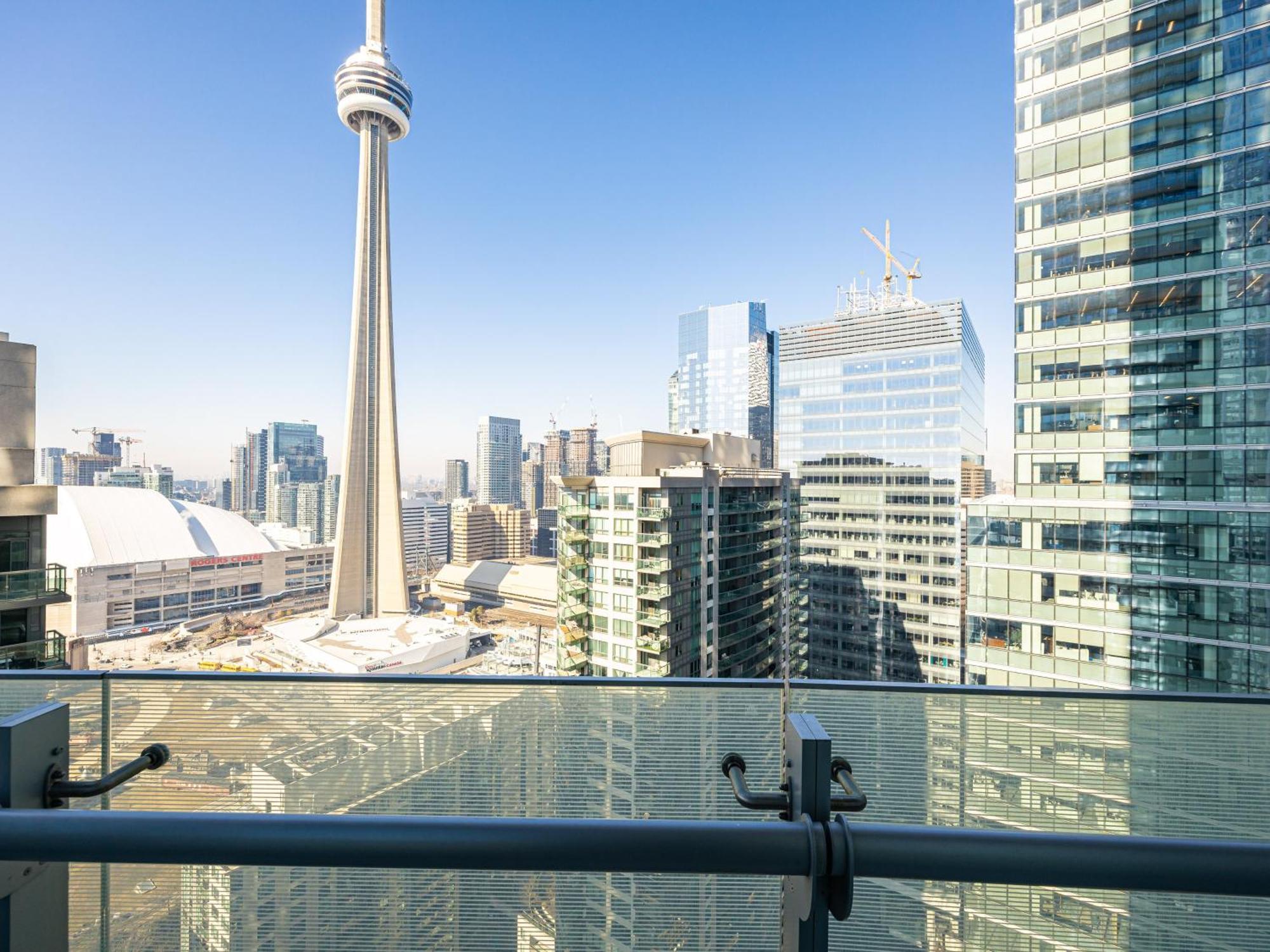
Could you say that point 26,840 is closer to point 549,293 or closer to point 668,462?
point 668,462

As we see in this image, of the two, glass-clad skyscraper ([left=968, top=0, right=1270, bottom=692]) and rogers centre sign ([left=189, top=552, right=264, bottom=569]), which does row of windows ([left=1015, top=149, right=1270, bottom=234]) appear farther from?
rogers centre sign ([left=189, top=552, right=264, bottom=569])

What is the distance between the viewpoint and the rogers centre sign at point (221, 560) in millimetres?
17125

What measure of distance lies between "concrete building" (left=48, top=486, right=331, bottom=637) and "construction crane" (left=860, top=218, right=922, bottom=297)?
40.4 m

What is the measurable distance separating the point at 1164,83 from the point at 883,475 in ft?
70.0

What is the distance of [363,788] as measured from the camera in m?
0.85

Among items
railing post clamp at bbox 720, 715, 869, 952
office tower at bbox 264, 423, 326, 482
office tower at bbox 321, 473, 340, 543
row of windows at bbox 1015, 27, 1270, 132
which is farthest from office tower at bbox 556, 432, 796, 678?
office tower at bbox 264, 423, 326, 482

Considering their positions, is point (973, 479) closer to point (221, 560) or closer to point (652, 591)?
point (652, 591)

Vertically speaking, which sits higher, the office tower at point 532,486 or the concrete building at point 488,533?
the office tower at point 532,486

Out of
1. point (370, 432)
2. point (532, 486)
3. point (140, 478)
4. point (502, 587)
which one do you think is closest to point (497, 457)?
point (532, 486)

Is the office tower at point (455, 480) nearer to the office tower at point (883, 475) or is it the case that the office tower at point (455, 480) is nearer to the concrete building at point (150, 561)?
the concrete building at point (150, 561)

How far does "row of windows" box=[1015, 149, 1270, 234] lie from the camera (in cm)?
503

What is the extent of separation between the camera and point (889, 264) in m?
39.4

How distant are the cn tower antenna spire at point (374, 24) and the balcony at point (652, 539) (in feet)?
89.0

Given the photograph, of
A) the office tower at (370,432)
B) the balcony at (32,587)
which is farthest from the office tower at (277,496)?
the balcony at (32,587)
